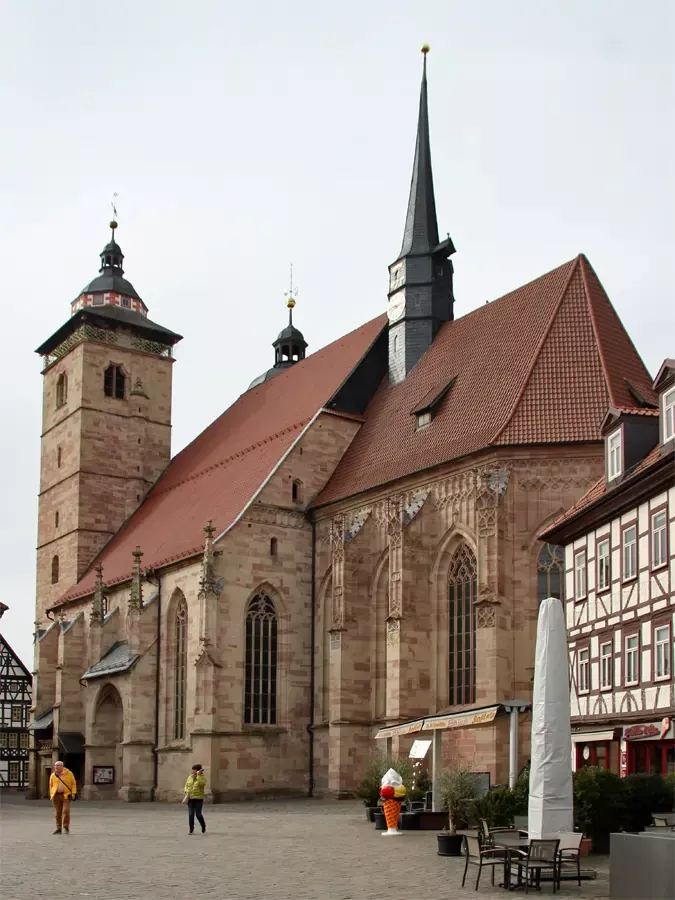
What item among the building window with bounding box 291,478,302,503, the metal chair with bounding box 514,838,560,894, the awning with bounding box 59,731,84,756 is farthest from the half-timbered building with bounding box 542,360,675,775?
the awning with bounding box 59,731,84,756

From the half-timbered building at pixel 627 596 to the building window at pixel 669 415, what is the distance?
0.7 inches

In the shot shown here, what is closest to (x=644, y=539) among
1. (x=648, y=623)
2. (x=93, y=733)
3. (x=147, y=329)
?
(x=648, y=623)

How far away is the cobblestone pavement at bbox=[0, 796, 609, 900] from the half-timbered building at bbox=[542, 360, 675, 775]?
4.02 metres

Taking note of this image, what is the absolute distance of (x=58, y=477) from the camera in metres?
49.0

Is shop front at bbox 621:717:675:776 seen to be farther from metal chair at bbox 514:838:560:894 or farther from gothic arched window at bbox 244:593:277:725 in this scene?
gothic arched window at bbox 244:593:277:725

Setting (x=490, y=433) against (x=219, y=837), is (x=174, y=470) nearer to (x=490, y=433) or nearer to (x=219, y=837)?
(x=490, y=433)

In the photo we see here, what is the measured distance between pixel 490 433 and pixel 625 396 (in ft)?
10.6

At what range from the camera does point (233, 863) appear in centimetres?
1525

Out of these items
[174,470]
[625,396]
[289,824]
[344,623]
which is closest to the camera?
[289,824]

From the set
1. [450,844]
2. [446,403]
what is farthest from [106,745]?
[450,844]

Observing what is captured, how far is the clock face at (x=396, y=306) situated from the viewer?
37.8 metres

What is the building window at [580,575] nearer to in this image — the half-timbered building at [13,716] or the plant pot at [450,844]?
the plant pot at [450,844]

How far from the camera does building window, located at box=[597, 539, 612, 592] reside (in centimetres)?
2288

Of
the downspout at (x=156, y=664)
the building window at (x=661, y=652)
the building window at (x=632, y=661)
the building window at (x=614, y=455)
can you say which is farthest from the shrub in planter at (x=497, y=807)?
the downspout at (x=156, y=664)
